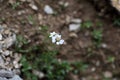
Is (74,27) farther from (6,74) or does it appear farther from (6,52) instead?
(6,74)

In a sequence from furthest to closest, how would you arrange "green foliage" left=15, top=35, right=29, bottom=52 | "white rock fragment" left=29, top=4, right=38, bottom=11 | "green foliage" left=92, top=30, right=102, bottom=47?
"green foliage" left=92, top=30, right=102, bottom=47 → "white rock fragment" left=29, top=4, right=38, bottom=11 → "green foliage" left=15, top=35, right=29, bottom=52

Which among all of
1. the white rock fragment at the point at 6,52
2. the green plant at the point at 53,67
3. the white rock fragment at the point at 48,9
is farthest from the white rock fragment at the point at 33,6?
the white rock fragment at the point at 6,52

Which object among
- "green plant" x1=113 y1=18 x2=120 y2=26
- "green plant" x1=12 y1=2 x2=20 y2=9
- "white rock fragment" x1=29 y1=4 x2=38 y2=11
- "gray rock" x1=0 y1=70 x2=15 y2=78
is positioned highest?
"green plant" x1=113 y1=18 x2=120 y2=26

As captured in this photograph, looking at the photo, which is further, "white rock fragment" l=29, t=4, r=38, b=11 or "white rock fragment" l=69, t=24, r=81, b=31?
"white rock fragment" l=69, t=24, r=81, b=31

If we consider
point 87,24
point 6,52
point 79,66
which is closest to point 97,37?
point 87,24

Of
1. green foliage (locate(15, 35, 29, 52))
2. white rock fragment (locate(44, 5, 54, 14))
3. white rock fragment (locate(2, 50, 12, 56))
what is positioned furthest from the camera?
white rock fragment (locate(44, 5, 54, 14))

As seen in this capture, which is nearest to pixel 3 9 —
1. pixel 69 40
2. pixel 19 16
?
pixel 19 16

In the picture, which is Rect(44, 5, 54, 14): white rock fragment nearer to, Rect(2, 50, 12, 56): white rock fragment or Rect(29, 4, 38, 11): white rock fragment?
Rect(29, 4, 38, 11): white rock fragment

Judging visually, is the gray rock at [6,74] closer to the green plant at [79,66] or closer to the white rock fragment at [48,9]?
the green plant at [79,66]

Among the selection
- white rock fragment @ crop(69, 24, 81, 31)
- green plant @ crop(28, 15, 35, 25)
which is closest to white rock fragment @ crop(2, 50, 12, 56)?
green plant @ crop(28, 15, 35, 25)
